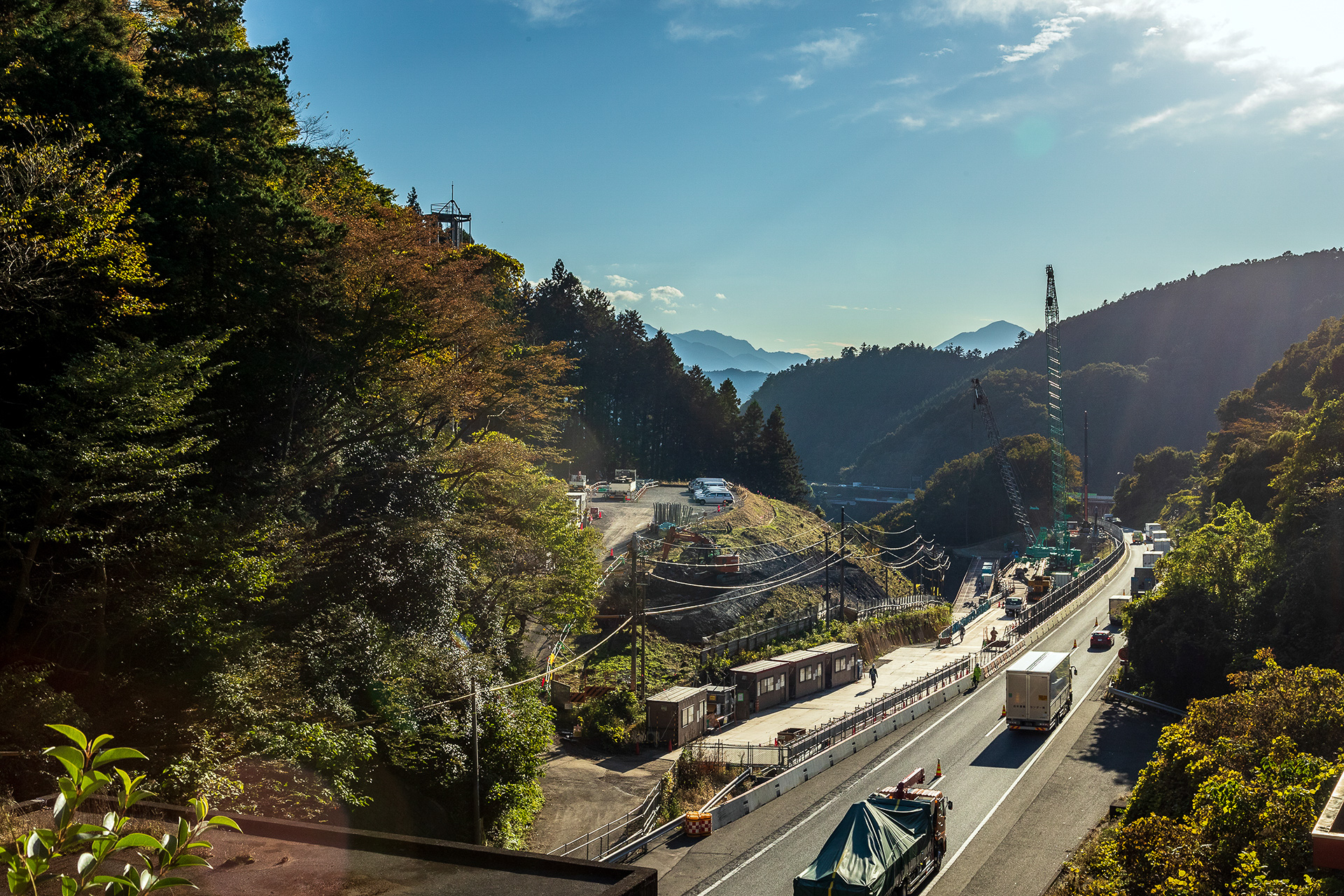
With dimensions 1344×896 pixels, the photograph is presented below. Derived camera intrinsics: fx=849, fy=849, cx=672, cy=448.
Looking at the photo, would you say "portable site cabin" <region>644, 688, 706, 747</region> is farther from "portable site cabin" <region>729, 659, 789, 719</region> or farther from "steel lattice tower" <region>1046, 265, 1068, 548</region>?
"steel lattice tower" <region>1046, 265, 1068, 548</region>

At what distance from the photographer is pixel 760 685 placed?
136 feet

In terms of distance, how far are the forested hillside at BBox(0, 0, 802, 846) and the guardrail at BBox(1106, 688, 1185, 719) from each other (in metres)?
25.2

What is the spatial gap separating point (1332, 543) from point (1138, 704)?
992cm

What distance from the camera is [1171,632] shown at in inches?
1444

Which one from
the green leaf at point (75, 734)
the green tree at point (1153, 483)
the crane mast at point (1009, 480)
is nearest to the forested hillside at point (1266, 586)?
the green leaf at point (75, 734)

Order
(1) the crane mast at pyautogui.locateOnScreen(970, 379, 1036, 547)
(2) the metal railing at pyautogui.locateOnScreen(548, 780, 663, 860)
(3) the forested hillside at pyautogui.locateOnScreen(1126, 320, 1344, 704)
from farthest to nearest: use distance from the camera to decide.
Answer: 1. (1) the crane mast at pyautogui.locateOnScreen(970, 379, 1036, 547)
2. (3) the forested hillside at pyautogui.locateOnScreen(1126, 320, 1344, 704)
3. (2) the metal railing at pyautogui.locateOnScreen(548, 780, 663, 860)

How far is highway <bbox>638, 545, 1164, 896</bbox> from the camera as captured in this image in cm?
2012

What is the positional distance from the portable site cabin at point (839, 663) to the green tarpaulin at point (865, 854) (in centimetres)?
2830

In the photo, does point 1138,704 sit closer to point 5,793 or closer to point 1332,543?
point 1332,543

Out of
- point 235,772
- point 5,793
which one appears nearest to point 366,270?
point 235,772

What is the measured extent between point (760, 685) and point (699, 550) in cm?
2032

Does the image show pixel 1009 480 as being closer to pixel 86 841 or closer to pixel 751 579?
pixel 751 579

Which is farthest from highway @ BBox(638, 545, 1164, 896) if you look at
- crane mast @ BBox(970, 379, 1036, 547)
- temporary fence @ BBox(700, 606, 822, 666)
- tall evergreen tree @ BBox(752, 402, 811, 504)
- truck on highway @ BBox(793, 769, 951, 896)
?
crane mast @ BBox(970, 379, 1036, 547)

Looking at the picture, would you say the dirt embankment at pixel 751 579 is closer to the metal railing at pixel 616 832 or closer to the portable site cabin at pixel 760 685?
the portable site cabin at pixel 760 685
